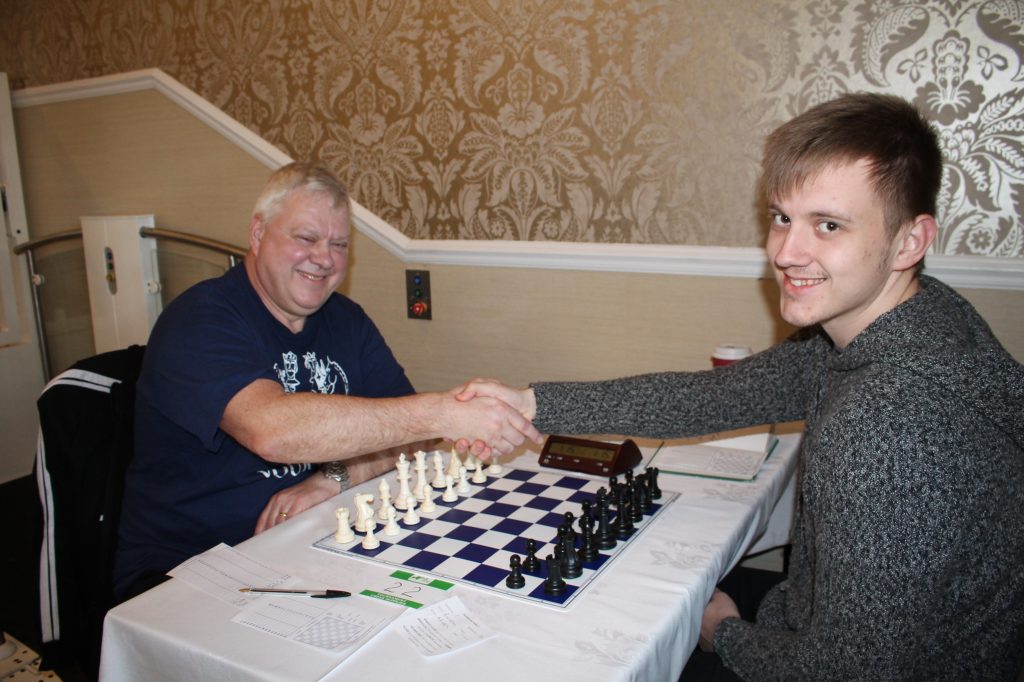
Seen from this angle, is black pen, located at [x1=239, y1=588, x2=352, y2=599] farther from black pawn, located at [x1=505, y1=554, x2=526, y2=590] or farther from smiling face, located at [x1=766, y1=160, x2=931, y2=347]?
smiling face, located at [x1=766, y1=160, x2=931, y2=347]

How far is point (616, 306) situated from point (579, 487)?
0.93 meters

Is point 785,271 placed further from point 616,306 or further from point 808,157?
point 616,306

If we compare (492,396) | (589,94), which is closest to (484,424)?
(492,396)

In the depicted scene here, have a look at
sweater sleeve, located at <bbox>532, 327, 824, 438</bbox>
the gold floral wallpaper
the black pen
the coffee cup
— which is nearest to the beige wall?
the gold floral wallpaper

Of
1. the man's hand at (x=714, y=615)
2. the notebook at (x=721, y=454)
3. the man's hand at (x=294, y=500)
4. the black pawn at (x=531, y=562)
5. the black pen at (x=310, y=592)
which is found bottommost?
the man's hand at (x=714, y=615)

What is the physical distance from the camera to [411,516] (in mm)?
1611

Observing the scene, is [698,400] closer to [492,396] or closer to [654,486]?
[654,486]

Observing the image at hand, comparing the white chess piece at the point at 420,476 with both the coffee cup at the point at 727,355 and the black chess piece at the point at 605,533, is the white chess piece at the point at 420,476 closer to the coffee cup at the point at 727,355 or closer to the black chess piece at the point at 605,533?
the black chess piece at the point at 605,533

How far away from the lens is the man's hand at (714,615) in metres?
1.54

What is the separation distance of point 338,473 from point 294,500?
0.49 feet

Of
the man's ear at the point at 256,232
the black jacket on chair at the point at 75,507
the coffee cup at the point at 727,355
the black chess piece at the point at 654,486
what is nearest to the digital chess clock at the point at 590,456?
the black chess piece at the point at 654,486

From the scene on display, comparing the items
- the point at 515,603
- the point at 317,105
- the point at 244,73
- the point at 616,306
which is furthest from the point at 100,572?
the point at 244,73

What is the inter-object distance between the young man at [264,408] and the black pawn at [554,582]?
517 mm

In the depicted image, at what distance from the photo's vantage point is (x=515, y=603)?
1.28 meters
